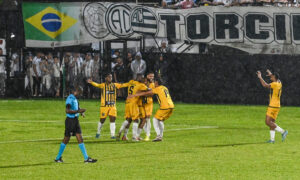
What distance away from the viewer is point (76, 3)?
37.8 m

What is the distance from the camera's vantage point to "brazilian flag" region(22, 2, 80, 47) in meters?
37.8

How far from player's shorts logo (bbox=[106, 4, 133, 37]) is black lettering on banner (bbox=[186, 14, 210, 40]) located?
2893 millimetres

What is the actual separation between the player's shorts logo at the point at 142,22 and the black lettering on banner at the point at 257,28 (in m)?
4.52

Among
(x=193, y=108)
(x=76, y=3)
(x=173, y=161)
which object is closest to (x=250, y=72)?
(x=193, y=108)

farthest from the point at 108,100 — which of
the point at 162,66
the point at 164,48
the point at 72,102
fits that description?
the point at 164,48

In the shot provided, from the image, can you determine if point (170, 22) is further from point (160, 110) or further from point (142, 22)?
point (160, 110)

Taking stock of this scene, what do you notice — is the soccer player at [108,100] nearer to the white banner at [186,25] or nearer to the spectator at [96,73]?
the white banner at [186,25]

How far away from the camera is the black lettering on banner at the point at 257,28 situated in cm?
3603

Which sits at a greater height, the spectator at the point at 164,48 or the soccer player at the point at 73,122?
the spectator at the point at 164,48

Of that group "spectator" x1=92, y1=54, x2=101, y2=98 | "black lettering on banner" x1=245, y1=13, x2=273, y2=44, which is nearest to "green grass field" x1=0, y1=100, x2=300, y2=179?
"black lettering on banner" x1=245, y1=13, x2=273, y2=44

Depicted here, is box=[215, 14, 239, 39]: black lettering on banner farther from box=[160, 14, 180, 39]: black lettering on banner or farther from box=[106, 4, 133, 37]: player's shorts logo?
box=[106, 4, 133, 37]: player's shorts logo

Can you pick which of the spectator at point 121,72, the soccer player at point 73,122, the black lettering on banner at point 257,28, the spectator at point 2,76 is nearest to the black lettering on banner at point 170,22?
the spectator at point 121,72

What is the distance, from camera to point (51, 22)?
37938 mm

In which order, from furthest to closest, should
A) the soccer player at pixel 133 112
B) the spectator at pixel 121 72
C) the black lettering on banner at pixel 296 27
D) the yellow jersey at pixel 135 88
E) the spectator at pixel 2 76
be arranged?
1. the spectator at pixel 2 76
2. the spectator at pixel 121 72
3. the black lettering on banner at pixel 296 27
4. the soccer player at pixel 133 112
5. the yellow jersey at pixel 135 88
